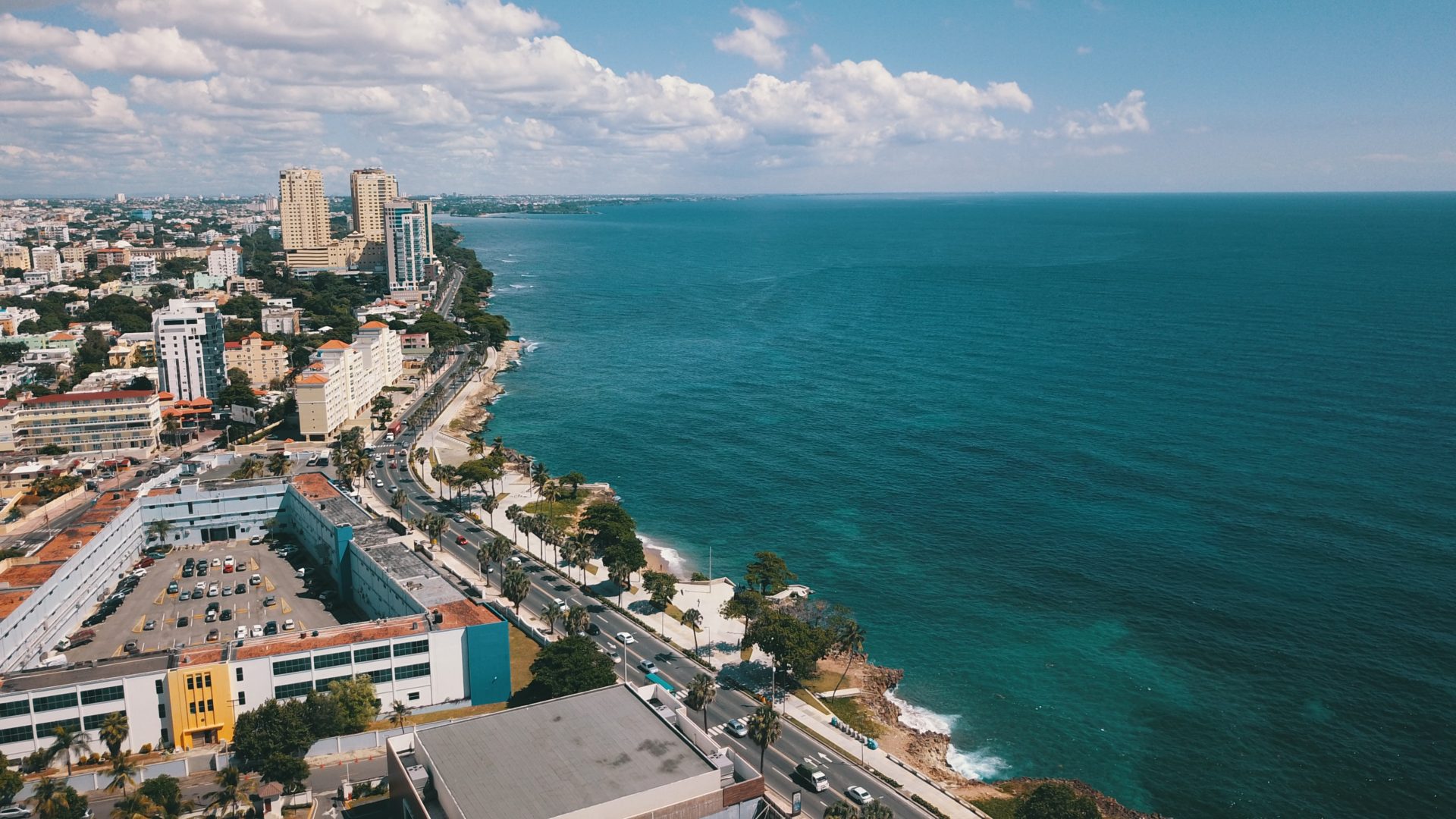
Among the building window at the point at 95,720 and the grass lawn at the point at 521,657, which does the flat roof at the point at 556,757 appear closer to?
the grass lawn at the point at 521,657

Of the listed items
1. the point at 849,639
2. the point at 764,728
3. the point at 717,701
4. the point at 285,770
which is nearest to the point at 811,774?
the point at 764,728

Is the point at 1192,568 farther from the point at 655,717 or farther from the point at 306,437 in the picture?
the point at 306,437

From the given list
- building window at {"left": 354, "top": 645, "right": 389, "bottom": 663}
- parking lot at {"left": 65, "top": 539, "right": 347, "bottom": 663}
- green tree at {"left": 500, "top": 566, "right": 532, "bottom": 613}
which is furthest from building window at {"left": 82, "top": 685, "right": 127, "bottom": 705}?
green tree at {"left": 500, "top": 566, "right": 532, "bottom": 613}

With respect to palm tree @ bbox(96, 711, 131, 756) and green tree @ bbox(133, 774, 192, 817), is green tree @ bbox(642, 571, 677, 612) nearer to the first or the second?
green tree @ bbox(133, 774, 192, 817)

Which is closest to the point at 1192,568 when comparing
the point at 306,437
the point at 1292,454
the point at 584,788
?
the point at 1292,454

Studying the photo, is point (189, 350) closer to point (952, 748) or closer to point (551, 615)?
point (551, 615)
